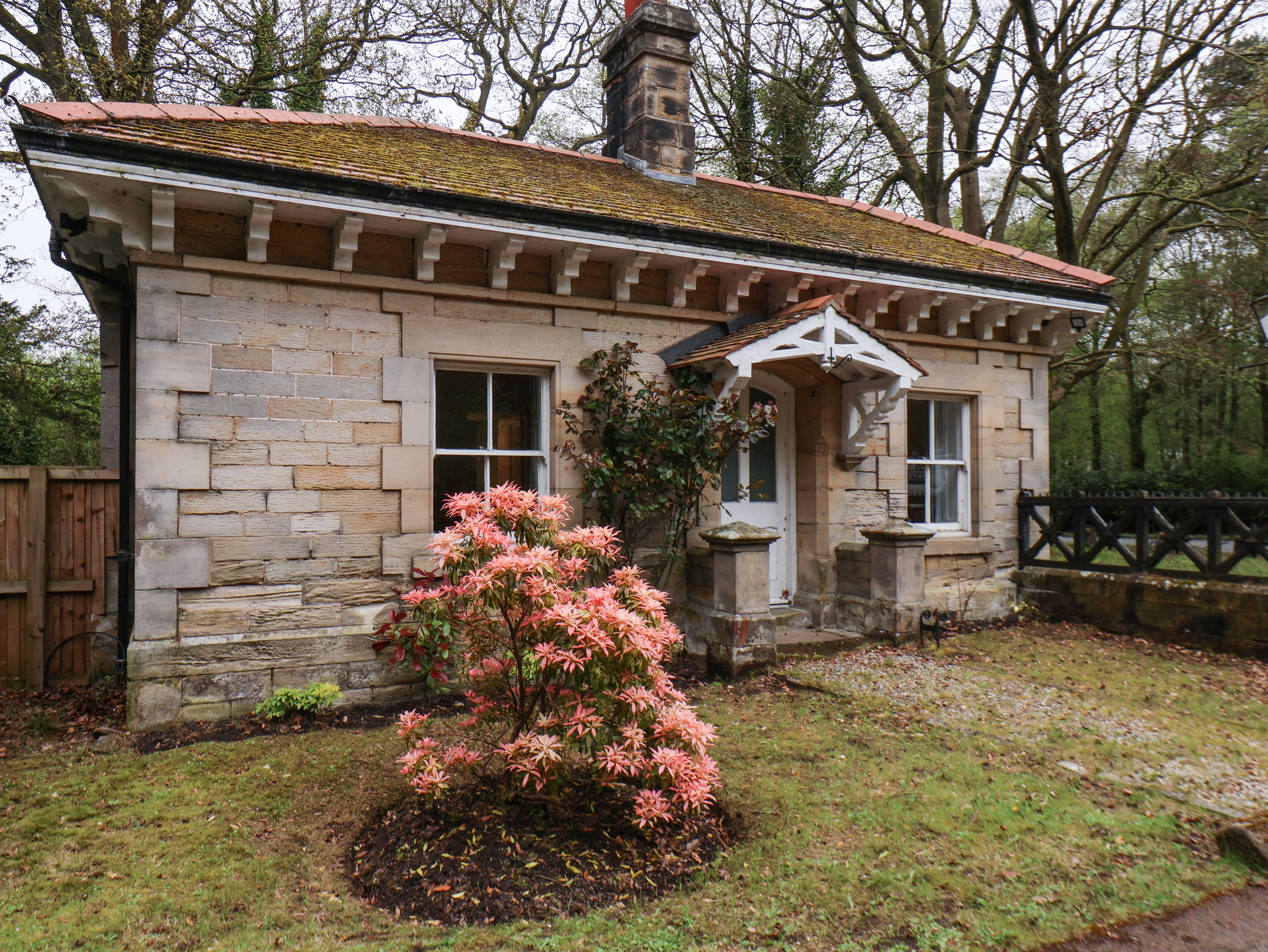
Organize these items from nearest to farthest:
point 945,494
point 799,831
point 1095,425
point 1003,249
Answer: point 799,831, point 945,494, point 1003,249, point 1095,425

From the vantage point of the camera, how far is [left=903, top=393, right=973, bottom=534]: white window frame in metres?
9.03

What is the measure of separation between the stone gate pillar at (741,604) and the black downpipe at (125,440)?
4747 millimetres

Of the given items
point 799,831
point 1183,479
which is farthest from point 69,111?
point 1183,479

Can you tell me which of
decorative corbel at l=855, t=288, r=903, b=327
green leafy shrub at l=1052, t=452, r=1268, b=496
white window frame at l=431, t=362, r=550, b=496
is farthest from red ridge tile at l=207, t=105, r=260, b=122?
green leafy shrub at l=1052, t=452, r=1268, b=496

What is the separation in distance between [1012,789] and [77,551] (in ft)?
23.6

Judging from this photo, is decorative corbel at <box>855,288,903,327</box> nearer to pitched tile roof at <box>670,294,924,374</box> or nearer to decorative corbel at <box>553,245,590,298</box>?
pitched tile roof at <box>670,294,924,374</box>

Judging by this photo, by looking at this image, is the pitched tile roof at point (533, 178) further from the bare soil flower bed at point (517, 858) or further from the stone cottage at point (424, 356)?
the bare soil flower bed at point (517, 858)

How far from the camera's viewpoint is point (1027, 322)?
30.0 ft

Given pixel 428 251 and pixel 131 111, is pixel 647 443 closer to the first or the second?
pixel 428 251

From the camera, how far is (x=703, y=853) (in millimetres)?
3527

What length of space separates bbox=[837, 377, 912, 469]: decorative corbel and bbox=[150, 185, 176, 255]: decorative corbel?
239 inches

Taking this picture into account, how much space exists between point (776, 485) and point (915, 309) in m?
2.41

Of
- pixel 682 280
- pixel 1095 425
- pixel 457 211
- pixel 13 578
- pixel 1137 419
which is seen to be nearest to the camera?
pixel 457 211

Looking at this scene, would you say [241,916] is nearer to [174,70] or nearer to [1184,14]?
[174,70]
